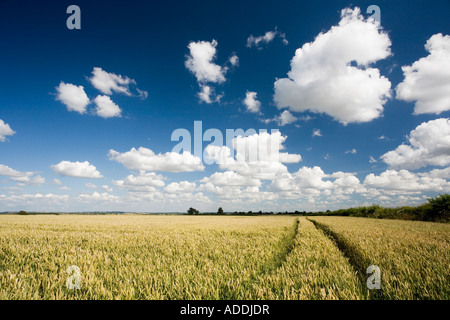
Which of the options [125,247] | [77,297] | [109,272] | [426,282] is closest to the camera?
[77,297]

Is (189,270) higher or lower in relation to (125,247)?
higher

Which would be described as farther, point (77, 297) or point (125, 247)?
point (125, 247)

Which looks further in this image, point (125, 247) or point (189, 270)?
point (125, 247)

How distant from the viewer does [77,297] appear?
7.47ft
